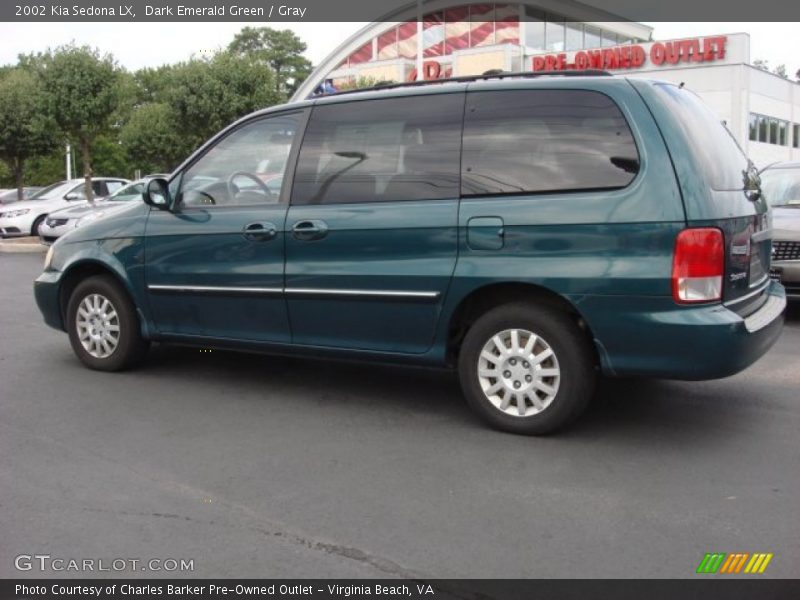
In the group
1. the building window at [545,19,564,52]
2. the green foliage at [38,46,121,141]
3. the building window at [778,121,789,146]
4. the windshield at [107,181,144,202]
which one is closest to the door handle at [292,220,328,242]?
the windshield at [107,181,144,202]

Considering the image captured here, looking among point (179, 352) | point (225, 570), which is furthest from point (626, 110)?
point (179, 352)

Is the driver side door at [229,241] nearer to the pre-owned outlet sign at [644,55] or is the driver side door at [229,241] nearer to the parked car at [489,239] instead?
the parked car at [489,239]

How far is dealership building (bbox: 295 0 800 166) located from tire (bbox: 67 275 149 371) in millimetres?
22094

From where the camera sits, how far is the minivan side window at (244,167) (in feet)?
17.3

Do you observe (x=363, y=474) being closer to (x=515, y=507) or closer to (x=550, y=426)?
(x=515, y=507)

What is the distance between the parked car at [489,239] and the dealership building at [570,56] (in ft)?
73.5

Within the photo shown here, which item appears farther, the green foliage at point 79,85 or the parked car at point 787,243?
the green foliage at point 79,85

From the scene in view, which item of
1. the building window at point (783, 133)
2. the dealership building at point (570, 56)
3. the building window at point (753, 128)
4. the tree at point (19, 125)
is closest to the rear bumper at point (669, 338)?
the tree at point (19, 125)

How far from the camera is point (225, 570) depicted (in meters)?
3.10

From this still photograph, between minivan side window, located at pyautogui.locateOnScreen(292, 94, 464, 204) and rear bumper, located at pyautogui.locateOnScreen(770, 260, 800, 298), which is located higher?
minivan side window, located at pyautogui.locateOnScreen(292, 94, 464, 204)

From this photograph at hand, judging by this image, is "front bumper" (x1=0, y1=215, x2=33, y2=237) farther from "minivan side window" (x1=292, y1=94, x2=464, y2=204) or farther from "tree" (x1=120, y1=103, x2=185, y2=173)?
"tree" (x1=120, y1=103, x2=185, y2=173)

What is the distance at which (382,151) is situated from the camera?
4.89m

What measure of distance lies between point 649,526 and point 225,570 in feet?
5.81

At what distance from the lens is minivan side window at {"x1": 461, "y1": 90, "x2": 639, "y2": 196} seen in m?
4.25
